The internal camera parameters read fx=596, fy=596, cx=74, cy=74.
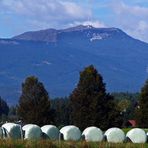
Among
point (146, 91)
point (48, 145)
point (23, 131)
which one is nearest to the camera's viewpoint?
point (48, 145)

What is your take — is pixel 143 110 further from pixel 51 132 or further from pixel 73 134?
pixel 73 134

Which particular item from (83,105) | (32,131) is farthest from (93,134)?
(83,105)

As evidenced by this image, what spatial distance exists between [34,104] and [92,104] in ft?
19.4

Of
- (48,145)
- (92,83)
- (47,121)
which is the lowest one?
(48,145)

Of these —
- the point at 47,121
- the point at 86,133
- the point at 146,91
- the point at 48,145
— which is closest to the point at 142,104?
the point at 146,91

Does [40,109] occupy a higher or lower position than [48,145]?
higher

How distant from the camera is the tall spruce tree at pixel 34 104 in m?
57.8

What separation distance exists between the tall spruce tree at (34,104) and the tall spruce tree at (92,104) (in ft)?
9.00

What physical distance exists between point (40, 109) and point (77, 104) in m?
3.67

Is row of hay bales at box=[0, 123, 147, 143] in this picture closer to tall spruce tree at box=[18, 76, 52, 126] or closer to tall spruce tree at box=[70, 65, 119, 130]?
tall spruce tree at box=[70, 65, 119, 130]

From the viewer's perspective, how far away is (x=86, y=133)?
126ft

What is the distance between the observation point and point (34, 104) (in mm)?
59031

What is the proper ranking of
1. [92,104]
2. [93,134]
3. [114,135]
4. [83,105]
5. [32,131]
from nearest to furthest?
[32,131] < [114,135] < [93,134] < [92,104] < [83,105]

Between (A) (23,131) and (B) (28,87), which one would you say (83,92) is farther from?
(A) (23,131)
